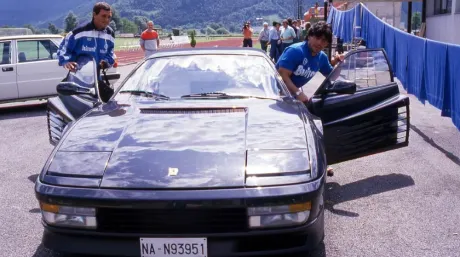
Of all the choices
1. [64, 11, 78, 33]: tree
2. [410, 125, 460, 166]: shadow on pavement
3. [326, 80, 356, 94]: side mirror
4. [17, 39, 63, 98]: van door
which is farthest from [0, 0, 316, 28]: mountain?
[326, 80, 356, 94]: side mirror

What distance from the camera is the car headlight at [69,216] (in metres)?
2.91

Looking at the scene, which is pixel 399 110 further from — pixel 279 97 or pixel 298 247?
pixel 298 247

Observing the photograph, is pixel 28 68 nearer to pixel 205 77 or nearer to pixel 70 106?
pixel 70 106

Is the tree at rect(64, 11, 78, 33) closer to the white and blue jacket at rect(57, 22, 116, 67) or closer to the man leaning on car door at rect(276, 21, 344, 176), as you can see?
the white and blue jacket at rect(57, 22, 116, 67)

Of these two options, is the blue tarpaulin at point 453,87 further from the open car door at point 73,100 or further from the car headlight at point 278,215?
the car headlight at point 278,215

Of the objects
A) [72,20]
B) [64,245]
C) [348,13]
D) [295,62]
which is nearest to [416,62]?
[295,62]

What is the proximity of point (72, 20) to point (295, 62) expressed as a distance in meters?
113

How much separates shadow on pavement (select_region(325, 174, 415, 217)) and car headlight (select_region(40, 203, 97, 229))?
2.33 m

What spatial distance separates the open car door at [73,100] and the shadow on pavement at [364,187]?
2241 mm

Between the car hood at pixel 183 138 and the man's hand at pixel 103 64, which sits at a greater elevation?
the man's hand at pixel 103 64

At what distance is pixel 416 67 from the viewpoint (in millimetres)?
9430

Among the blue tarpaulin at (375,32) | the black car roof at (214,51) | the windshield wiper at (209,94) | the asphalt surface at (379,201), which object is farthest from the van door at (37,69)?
the blue tarpaulin at (375,32)

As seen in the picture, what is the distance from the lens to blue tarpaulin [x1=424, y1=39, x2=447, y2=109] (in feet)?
25.4

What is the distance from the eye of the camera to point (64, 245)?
299cm
